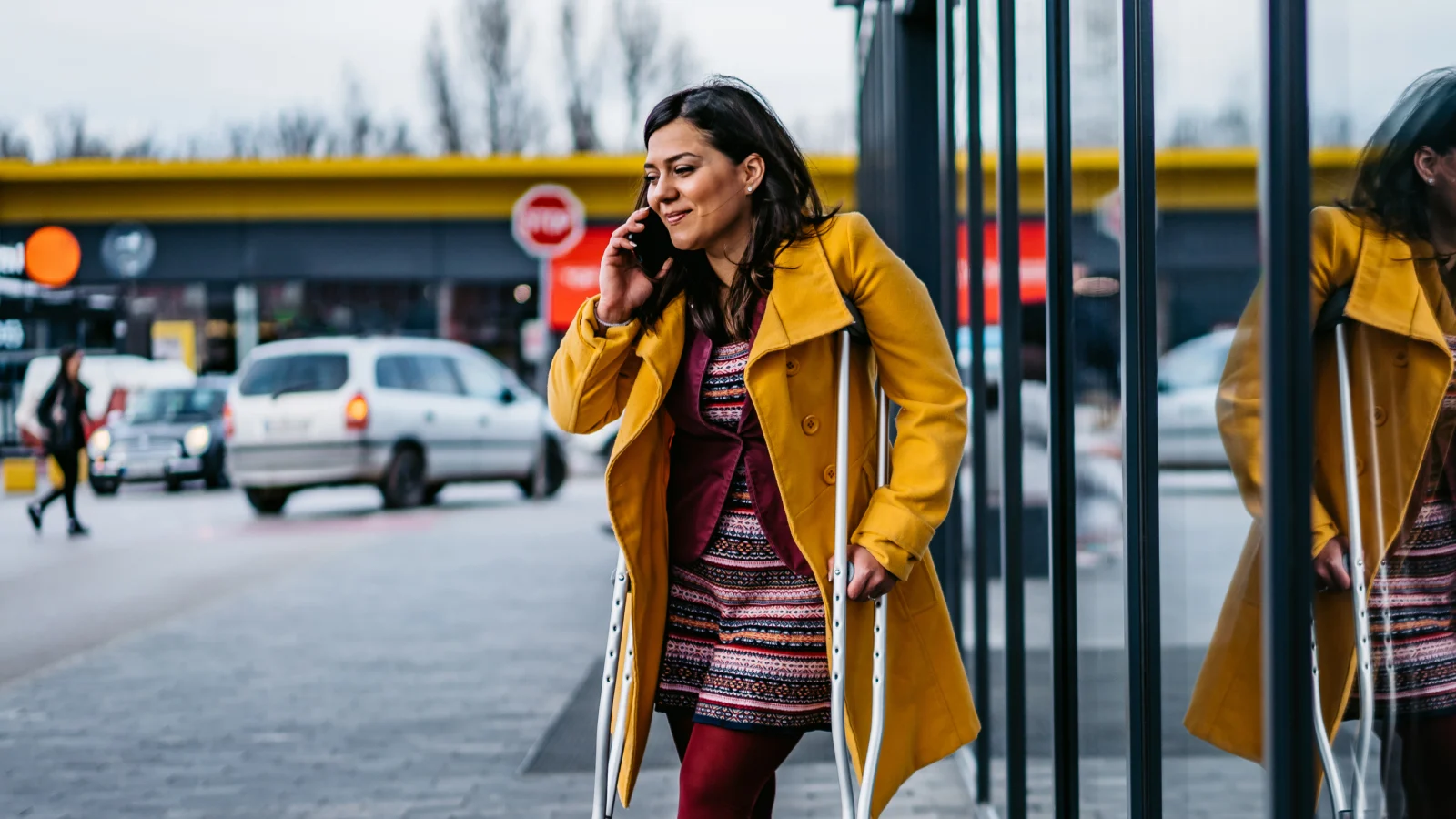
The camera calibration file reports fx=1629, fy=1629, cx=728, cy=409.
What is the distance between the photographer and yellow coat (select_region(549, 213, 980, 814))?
263 cm

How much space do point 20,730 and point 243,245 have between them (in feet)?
72.2

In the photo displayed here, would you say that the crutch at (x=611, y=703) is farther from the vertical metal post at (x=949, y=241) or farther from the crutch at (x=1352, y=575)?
the vertical metal post at (x=949, y=241)

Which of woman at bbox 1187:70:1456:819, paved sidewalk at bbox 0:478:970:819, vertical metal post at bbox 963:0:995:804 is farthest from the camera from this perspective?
paved sidewalk at bbox 0:478:970:819

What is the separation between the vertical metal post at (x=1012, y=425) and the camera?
3773mm

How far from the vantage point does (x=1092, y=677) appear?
3191mm

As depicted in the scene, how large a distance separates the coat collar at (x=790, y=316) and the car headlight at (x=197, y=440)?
60.3ft

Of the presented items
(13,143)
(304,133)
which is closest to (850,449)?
(13,143)

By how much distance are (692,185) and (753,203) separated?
0.14 metres

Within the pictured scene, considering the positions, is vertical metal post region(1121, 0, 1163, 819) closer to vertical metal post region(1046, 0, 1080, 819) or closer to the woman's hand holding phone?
vertical metal post region(1046, 0, 1080, 819)

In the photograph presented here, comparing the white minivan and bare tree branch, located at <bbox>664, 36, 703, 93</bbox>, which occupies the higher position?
bare tree branch, located at <bbox>664, 36, 703, 93</bbox>

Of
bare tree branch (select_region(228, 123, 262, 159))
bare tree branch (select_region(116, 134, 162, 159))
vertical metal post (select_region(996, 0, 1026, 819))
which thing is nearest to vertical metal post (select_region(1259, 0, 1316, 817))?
vertical metal post (select_region(996, 0, 1026, 819))

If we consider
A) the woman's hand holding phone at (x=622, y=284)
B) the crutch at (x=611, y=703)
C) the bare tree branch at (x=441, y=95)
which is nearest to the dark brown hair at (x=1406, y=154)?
the woman's hand holding phone at (x=622, y=284)

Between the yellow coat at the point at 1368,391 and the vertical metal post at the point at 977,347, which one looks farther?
the vertical metal post at the point at 977,347

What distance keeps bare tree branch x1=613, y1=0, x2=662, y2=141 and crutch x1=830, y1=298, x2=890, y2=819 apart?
35.2 metres
